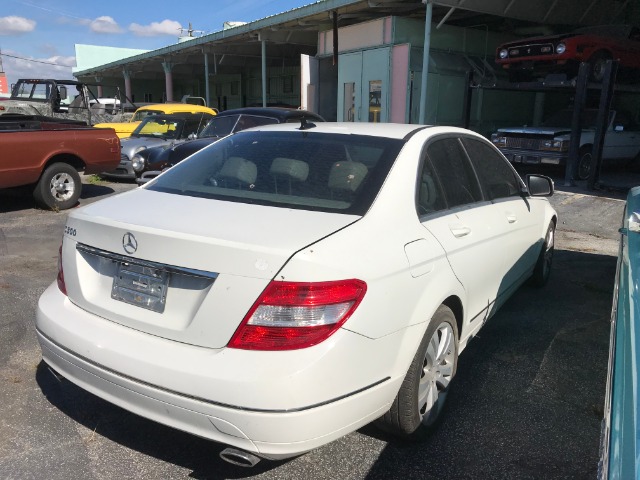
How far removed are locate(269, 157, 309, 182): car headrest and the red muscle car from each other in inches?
406

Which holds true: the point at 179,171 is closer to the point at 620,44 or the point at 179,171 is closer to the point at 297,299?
the point at 297,299

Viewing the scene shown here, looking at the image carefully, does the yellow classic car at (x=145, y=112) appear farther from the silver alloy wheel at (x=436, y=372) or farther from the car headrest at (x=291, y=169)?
the silver alloy wheel at (x=436, y=372)

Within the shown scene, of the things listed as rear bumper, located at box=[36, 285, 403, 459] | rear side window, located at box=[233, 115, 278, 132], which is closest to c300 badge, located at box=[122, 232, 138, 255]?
rear bumper, located at box=[36, 285, 403, 459]

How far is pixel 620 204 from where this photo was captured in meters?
9.37

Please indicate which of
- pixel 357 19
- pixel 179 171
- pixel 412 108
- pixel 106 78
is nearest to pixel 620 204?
pixel 412 108

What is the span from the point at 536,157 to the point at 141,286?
35.6 ft

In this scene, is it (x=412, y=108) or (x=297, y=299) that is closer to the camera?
(x=297, y=299)

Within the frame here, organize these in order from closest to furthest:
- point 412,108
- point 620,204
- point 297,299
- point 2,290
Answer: point 297,299 < point 2,290 < point 620,204 < point 412,108

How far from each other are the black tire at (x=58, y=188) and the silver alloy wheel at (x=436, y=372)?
7180mm

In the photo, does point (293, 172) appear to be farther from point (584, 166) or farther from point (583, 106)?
point (584, 166)

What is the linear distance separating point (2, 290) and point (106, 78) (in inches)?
1820

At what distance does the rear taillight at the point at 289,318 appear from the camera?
2043 mm

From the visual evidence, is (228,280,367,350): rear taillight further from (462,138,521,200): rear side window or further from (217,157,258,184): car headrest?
(462,138,521,200): rear side window

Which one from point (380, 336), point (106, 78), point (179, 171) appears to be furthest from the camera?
point (106, 78)
